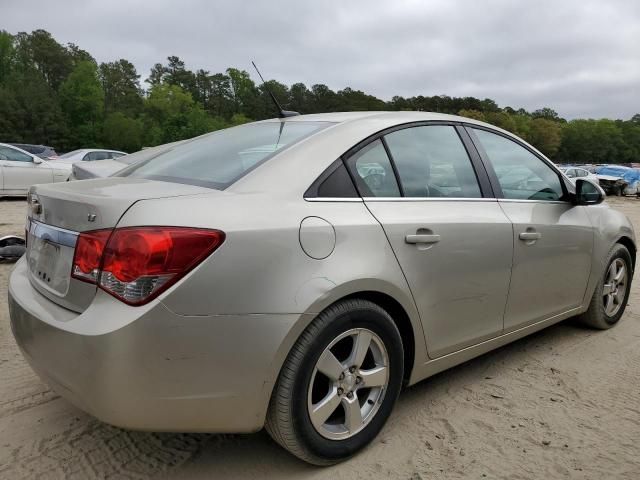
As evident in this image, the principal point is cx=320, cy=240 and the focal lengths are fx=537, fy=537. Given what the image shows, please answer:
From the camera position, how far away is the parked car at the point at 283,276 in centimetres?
180

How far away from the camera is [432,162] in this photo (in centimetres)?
280

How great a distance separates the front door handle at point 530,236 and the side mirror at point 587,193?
608mm

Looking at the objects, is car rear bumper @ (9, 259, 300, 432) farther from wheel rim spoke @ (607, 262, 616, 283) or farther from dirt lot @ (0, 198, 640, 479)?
wheel rim spoke @ (607, 262, 616, 283)

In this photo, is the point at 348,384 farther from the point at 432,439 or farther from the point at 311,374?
the point at 432,439

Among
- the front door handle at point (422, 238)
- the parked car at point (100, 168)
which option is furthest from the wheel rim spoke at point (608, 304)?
the parked car at point (100, 168)

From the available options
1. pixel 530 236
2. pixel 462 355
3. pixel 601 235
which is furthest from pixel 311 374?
pixel 601 235

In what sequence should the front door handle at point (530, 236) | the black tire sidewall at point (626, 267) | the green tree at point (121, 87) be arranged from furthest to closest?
1. the green tree at point (121, 87)
2. the black tire sidewall at point (626, 267)
3. the front door handle at point (530, 236)

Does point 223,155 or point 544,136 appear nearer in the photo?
point 223,155

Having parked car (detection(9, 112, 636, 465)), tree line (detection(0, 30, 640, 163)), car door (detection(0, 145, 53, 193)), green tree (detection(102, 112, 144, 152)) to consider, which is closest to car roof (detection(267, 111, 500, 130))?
parked car (detection(9, 112, 636, 465))

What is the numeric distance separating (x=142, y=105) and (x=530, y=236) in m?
84.4

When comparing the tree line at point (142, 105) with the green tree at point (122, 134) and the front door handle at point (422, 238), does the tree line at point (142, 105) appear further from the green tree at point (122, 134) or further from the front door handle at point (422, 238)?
the front door handle at point (422, 238)

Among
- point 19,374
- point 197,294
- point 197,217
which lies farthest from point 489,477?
point 19,374

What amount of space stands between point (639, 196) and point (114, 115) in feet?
199

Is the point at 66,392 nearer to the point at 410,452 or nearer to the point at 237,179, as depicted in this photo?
the point at 237,179
